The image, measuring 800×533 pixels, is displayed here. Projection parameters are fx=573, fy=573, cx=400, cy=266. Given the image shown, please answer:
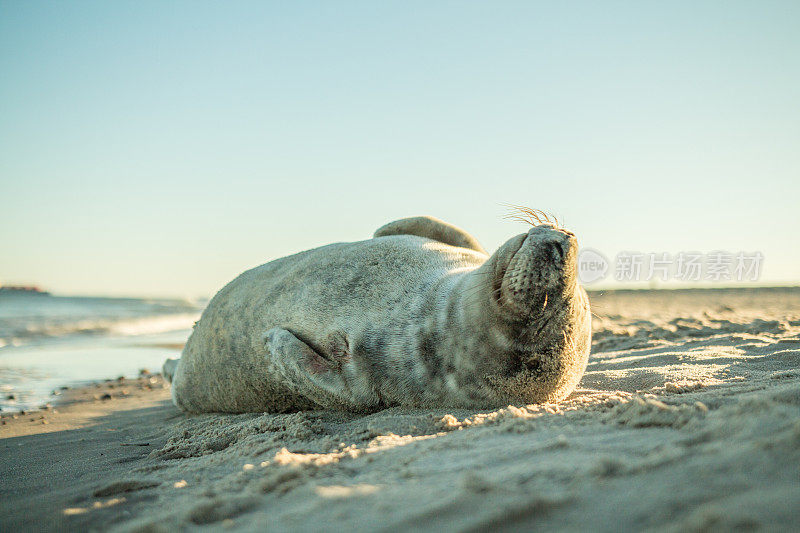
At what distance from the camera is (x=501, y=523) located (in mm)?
1267

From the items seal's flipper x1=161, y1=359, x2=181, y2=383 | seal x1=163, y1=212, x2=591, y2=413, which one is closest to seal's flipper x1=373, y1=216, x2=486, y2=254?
seal x1=163, y1=212, x2=591, y2=413

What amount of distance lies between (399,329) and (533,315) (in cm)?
77

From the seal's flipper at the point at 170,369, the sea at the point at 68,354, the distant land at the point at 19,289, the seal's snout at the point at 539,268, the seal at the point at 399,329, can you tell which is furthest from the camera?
the distant land at the point at 19,289

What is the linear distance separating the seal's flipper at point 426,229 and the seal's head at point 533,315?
1.61 metres

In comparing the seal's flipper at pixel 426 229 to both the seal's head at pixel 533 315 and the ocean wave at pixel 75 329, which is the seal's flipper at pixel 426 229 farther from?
the ocean wave at pixel 75 329

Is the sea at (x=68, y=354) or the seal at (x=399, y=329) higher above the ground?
the seal at (x=399, y=329)

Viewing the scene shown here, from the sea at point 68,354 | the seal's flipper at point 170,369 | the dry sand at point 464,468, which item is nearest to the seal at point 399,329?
the dry sand at point 464,468

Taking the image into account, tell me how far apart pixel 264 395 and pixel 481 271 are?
1735 mm

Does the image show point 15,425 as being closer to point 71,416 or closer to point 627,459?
point 71,416

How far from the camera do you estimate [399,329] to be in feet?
10.3

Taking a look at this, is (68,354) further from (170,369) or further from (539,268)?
(539,268)

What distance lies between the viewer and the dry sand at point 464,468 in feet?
4.22

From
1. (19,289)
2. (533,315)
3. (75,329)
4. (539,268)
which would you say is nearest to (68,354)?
(75,329)

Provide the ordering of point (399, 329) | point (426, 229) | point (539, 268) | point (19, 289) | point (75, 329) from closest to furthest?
point (539, 268) < point (399, 329) < point (426, 229) < point (75, 329) < point (19, 289)
